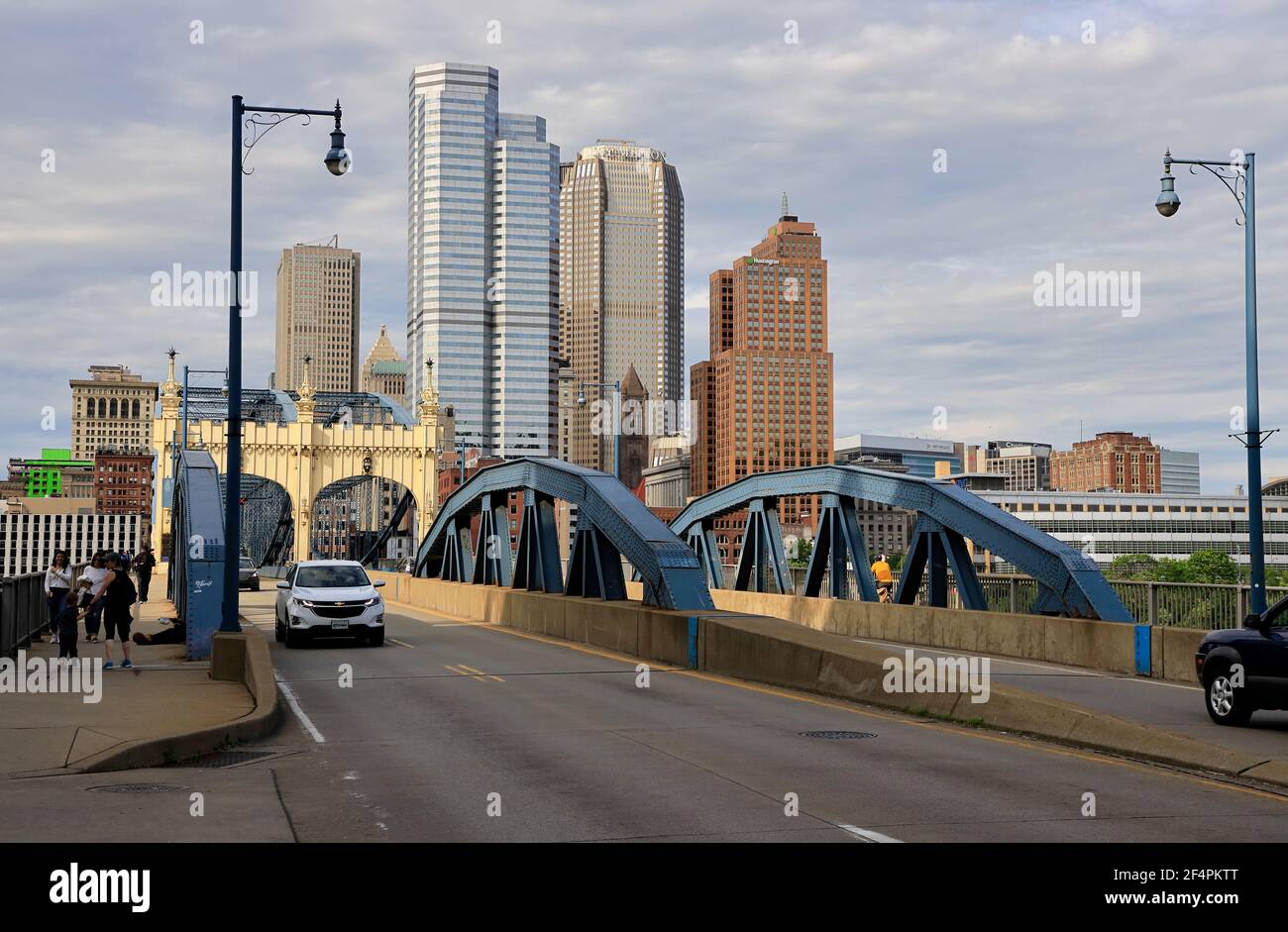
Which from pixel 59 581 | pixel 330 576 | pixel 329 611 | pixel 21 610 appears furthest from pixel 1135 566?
pixel 59 581

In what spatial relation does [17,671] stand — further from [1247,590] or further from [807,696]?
[1247,590]

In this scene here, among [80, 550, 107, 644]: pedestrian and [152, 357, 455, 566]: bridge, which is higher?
[152, 357, 455, 566]: bridge

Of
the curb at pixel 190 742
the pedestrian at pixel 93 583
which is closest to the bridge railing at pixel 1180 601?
the curb at pixel 190 742

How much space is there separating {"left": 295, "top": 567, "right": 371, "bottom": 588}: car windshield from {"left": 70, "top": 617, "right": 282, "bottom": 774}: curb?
1144 centimetres

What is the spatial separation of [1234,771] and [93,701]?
1202 cm

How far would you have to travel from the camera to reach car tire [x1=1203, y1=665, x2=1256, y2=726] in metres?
14.1

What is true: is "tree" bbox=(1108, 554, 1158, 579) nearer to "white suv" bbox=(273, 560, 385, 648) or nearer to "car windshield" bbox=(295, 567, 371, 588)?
"car windshield" bbox=(295, 567, 371, 588)

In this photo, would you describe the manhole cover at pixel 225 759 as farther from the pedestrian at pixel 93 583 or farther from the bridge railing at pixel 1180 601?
the bridge railing at pixel 1180 601

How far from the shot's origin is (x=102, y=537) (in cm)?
18900

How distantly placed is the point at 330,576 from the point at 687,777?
18309mm

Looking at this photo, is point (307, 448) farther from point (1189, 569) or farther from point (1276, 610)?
point (1189, 569)

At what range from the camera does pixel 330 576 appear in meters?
28.0

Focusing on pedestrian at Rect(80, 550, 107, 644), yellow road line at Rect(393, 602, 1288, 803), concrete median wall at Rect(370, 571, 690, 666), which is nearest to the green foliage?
concrete median wall at Rect(370, 571, 690, 666)
